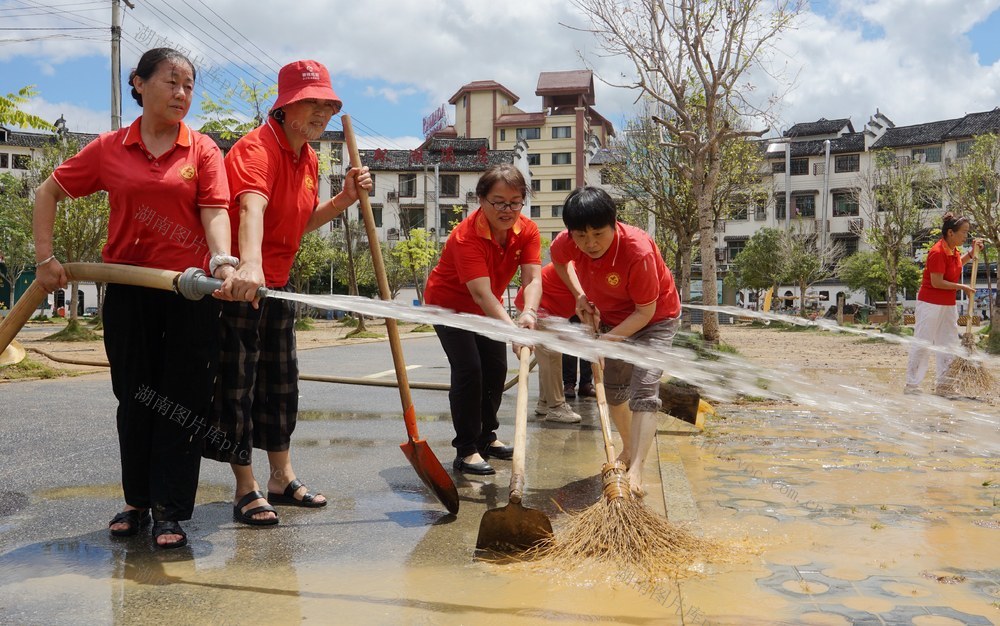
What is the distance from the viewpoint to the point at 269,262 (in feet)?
13.3

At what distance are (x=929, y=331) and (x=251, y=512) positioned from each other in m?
7.30

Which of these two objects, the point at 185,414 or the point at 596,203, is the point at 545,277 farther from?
the point at 185,414

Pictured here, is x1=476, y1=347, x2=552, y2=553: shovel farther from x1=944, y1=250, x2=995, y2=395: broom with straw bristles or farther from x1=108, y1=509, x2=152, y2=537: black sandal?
x1=944, y1=250, x2=995, y2=395: broom with straw bristles

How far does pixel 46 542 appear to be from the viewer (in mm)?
3596

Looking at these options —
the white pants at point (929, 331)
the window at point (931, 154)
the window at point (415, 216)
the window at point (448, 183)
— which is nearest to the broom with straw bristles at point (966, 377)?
the white pants at point (929, 331)

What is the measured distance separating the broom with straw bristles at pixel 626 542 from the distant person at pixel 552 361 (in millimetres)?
2930

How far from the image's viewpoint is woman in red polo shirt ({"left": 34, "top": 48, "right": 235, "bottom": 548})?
3.52 metres

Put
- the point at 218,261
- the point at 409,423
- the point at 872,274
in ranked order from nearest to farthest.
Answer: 1. the point at 218,261
2. the point at 409,423
3. the point at 872,274

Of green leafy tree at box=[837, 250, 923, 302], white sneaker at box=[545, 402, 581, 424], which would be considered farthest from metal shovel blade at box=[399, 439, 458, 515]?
green leafy tree at box=[837, 250, 923, 302]

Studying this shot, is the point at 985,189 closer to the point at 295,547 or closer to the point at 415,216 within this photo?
the point at 295,547

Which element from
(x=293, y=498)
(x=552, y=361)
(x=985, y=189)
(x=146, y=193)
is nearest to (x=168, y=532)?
(x=293, y=498)

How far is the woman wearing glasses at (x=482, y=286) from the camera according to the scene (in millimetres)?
4789

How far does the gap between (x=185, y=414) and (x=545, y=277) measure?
3666mm

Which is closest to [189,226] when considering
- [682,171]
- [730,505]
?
[730,505]
